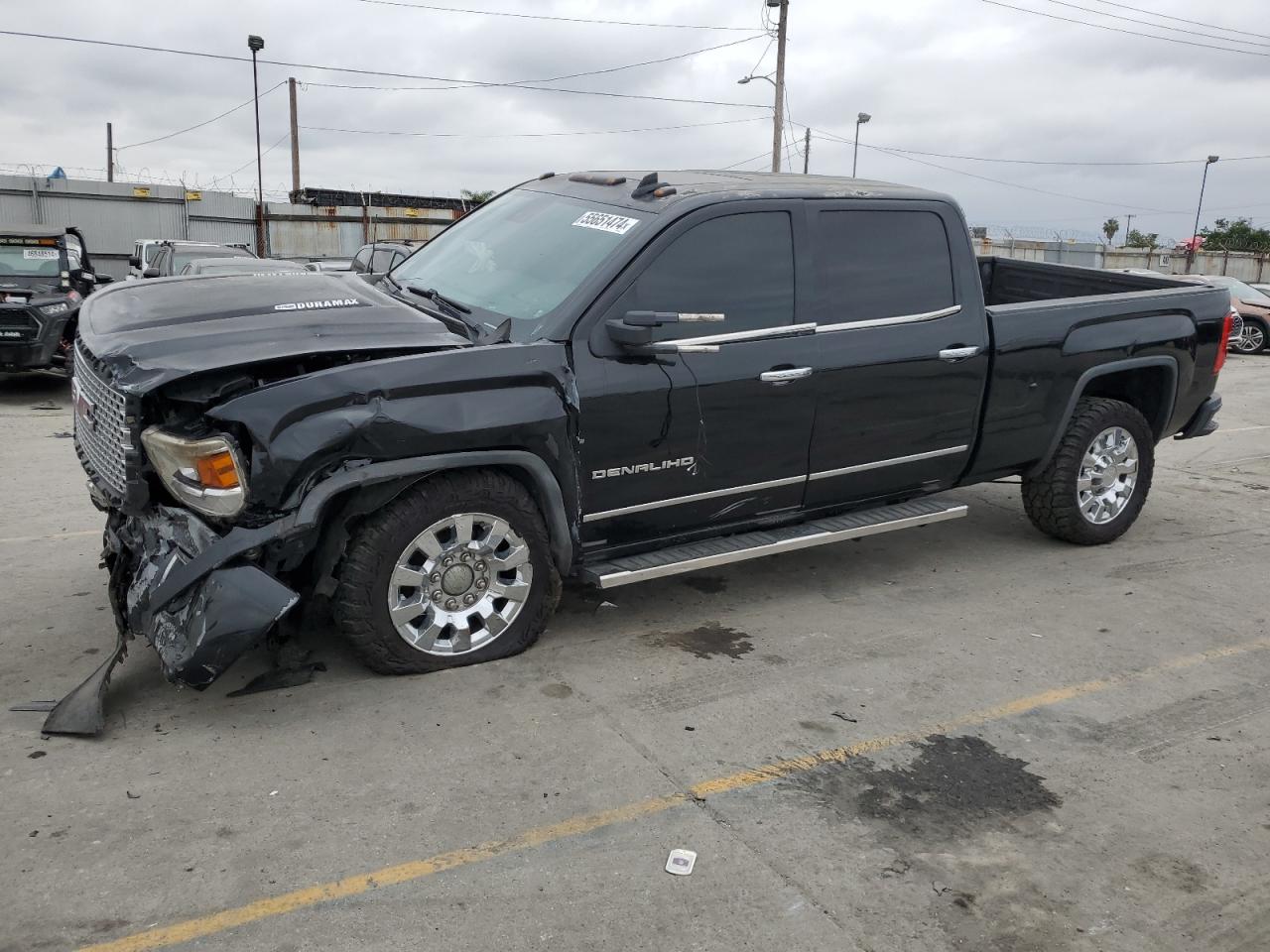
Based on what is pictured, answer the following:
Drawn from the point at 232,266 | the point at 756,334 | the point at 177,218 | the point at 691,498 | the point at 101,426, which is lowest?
the point at 691,498

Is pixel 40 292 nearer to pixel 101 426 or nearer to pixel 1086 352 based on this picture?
pixel 101 426

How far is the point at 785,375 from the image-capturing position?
15.8 ft

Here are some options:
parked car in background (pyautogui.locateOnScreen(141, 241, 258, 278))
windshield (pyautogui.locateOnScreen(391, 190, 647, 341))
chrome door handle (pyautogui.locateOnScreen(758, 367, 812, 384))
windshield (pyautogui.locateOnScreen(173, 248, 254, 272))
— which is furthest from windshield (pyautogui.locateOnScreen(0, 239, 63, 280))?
chrome door handle (pyautogui.locateOnScreen(758, 367, 812, 384))

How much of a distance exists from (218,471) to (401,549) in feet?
2.34

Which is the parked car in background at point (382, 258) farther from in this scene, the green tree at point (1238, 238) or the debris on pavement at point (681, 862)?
the green tree at point (1238, 238)

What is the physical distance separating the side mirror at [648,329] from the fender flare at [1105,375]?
8.09 feet

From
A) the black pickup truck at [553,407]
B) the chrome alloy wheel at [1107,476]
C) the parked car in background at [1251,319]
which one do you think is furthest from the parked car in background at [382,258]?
the parked car in background at [1251,319]

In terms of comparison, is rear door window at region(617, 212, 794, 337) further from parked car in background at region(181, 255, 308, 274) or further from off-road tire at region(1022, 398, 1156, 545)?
parked car in background at region(181, 255, 308, 274)

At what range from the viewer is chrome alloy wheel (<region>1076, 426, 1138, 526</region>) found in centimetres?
621

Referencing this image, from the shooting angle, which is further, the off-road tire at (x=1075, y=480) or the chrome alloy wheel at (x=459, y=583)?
the off-road tire at (x=1075, y=480)

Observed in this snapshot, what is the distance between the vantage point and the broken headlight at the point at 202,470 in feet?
12.4

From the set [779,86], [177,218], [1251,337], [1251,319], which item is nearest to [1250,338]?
[1251,337]

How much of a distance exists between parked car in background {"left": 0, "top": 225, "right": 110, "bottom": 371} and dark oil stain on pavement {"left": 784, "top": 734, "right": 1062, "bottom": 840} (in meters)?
9.92

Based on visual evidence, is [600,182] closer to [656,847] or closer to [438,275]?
[438,275]
